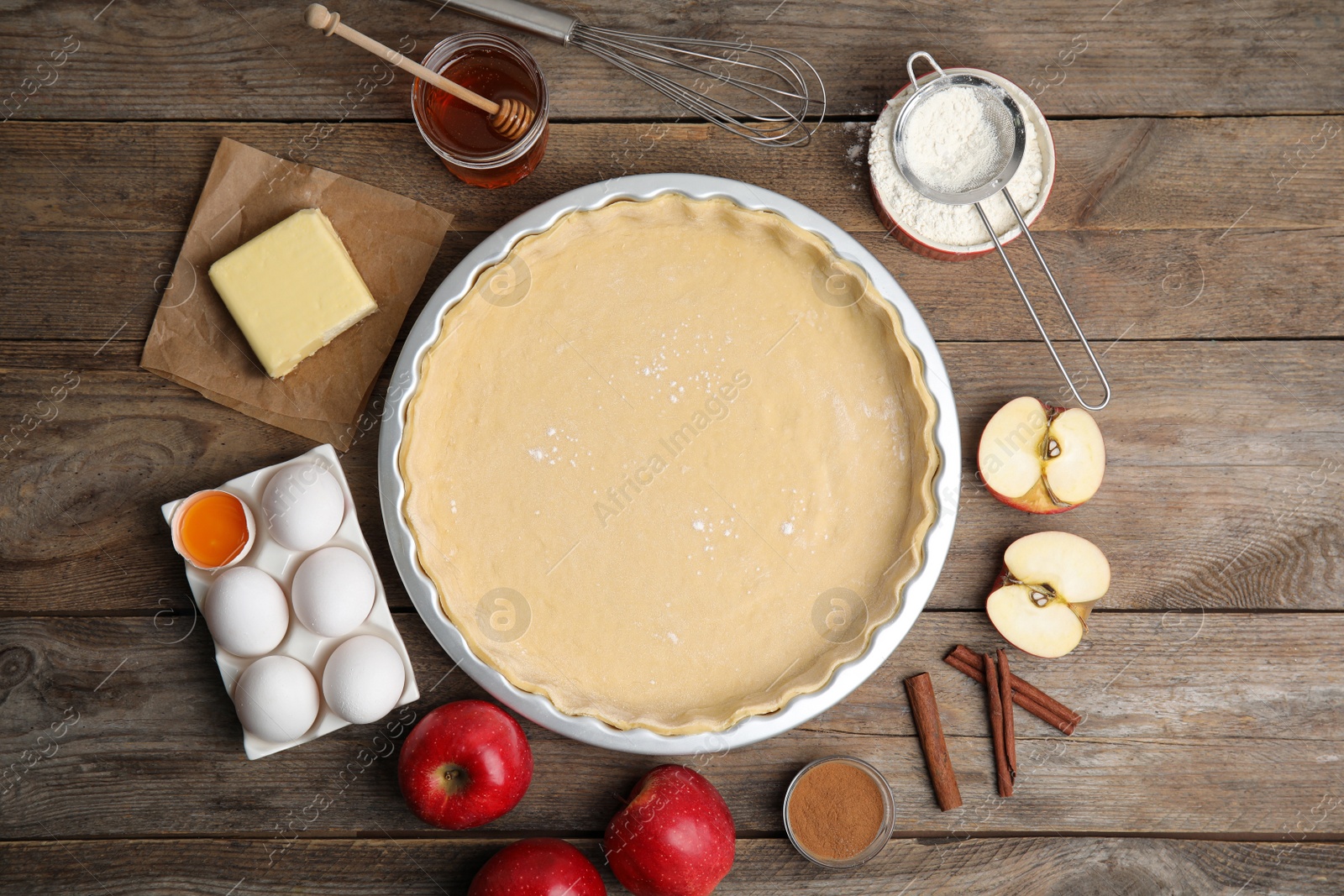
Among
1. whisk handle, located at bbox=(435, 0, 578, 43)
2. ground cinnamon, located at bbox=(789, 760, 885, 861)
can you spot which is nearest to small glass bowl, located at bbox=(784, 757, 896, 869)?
ground cinnamon, located at bbox=(789, 760, 885, 861)

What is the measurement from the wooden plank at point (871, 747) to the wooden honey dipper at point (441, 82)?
2.35 feet

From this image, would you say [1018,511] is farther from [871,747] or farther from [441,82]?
[441,82]

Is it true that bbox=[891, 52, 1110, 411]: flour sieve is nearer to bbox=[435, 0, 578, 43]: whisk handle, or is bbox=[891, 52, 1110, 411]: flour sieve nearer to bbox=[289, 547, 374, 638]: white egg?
bbox=[435, 0, 578, 43]: whisk handle

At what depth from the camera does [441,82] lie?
3.41 feet

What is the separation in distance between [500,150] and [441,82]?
119 mm

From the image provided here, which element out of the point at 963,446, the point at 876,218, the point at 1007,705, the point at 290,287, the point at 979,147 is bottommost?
the point at 1007,705

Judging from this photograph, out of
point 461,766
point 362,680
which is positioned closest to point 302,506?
point 362,680

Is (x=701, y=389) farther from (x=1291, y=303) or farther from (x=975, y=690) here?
(x=1291, y=303)

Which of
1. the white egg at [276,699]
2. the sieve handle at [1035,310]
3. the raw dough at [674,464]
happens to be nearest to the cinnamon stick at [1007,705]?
the raw dough at [674,464]

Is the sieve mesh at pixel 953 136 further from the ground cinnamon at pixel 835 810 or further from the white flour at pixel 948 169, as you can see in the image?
the ground cinnamon at pixel 835 810

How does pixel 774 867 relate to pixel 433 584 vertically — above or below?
below

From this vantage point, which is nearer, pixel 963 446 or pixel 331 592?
pixel 331 592

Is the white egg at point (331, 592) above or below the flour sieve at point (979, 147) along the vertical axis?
below

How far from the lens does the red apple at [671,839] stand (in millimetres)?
1057
